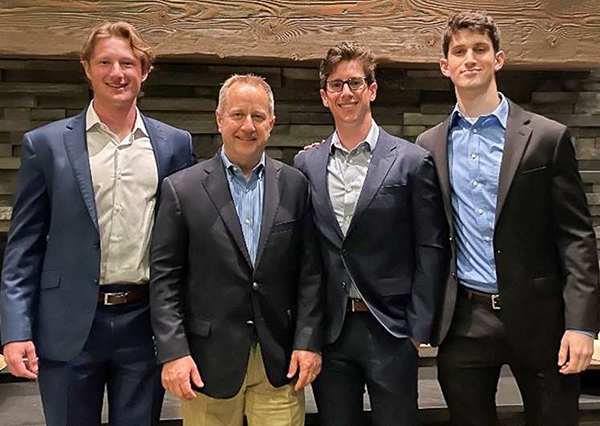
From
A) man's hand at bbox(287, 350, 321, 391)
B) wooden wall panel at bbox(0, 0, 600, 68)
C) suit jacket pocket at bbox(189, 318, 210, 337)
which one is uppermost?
wooden wall panel at bbox(0, 0, 600, 68)

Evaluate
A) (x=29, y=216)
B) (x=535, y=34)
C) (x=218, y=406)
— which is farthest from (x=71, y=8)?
(x=535, y=34)

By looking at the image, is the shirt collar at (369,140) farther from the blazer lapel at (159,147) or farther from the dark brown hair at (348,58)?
the blazer lapel at (159,147)

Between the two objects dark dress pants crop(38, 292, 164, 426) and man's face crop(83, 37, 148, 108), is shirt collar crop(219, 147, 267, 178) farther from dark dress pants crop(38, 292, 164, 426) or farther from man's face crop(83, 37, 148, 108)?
dark dress pants crop(38, 292, 164, 426)

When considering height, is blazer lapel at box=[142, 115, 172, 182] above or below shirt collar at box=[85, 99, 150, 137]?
below

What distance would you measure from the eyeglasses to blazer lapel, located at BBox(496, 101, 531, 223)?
43 centimetres

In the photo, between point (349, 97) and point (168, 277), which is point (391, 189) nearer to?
point (349, 97)

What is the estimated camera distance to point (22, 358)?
192 cm

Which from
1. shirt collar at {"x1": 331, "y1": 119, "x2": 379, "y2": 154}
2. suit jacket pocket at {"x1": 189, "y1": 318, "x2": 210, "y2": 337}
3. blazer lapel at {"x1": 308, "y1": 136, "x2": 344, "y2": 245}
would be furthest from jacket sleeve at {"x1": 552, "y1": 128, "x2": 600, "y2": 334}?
suit jacket pocket at {"x1": 189, "y1": 318, "x2": 210, "y2": 337}

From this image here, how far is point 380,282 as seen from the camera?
79.4 inches

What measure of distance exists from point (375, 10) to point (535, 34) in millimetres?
699

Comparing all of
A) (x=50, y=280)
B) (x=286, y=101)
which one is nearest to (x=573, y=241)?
(x=50, y=280)

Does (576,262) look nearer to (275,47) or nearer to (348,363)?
(348,363)

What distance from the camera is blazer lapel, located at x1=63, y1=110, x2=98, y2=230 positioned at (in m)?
1.93

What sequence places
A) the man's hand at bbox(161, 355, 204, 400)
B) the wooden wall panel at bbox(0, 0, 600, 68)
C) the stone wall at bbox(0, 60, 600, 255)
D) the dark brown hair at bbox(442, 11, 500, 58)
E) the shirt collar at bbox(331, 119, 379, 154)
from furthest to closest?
the stone wall at bbox(0, 60, 600, 255) → the wooden wall panel at bbox(0, 0, 600, 68) → the shirt collar at bbox(331, 119, 379, 154) → the dark brown hair at bbox(442, 11, 500, 58) → the man's hand at bbox(161, 355, 204, 400)
